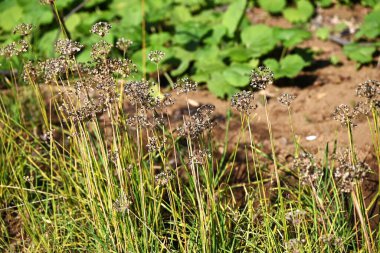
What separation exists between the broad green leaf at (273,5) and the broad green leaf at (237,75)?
136cm

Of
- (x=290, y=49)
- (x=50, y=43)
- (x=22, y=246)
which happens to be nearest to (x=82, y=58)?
(x=50, y=43)

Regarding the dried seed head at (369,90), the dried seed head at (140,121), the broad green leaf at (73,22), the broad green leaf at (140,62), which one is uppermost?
the dried seed head at (369,90)

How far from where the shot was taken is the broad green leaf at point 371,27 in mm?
5836

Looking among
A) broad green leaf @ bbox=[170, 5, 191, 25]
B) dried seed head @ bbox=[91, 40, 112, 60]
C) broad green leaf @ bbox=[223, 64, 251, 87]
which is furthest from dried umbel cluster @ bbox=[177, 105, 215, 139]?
broad green leaf @ bbox=[170, 5, 191, 25]

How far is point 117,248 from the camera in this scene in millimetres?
3135

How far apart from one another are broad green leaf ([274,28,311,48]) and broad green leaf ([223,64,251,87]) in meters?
0.55

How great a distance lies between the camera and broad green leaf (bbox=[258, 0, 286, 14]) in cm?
656

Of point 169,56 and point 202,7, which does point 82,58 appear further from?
point 202,7

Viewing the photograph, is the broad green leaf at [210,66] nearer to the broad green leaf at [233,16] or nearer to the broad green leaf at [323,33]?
the broad green leaf at [233,16]

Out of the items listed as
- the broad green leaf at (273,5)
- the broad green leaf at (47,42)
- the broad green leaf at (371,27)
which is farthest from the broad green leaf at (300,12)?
the broad green leaf at (47,42)

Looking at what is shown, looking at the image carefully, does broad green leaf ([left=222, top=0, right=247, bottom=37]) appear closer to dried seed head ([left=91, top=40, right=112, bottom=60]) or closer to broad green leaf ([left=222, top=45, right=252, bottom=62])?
broad green leaf ([left=222, top=45, right=252, bottom=62])

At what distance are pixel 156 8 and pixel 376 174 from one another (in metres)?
3.11

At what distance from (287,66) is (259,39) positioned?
0.41m

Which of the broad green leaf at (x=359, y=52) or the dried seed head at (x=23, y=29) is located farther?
the broad green leaf at (x=359, y=52)
